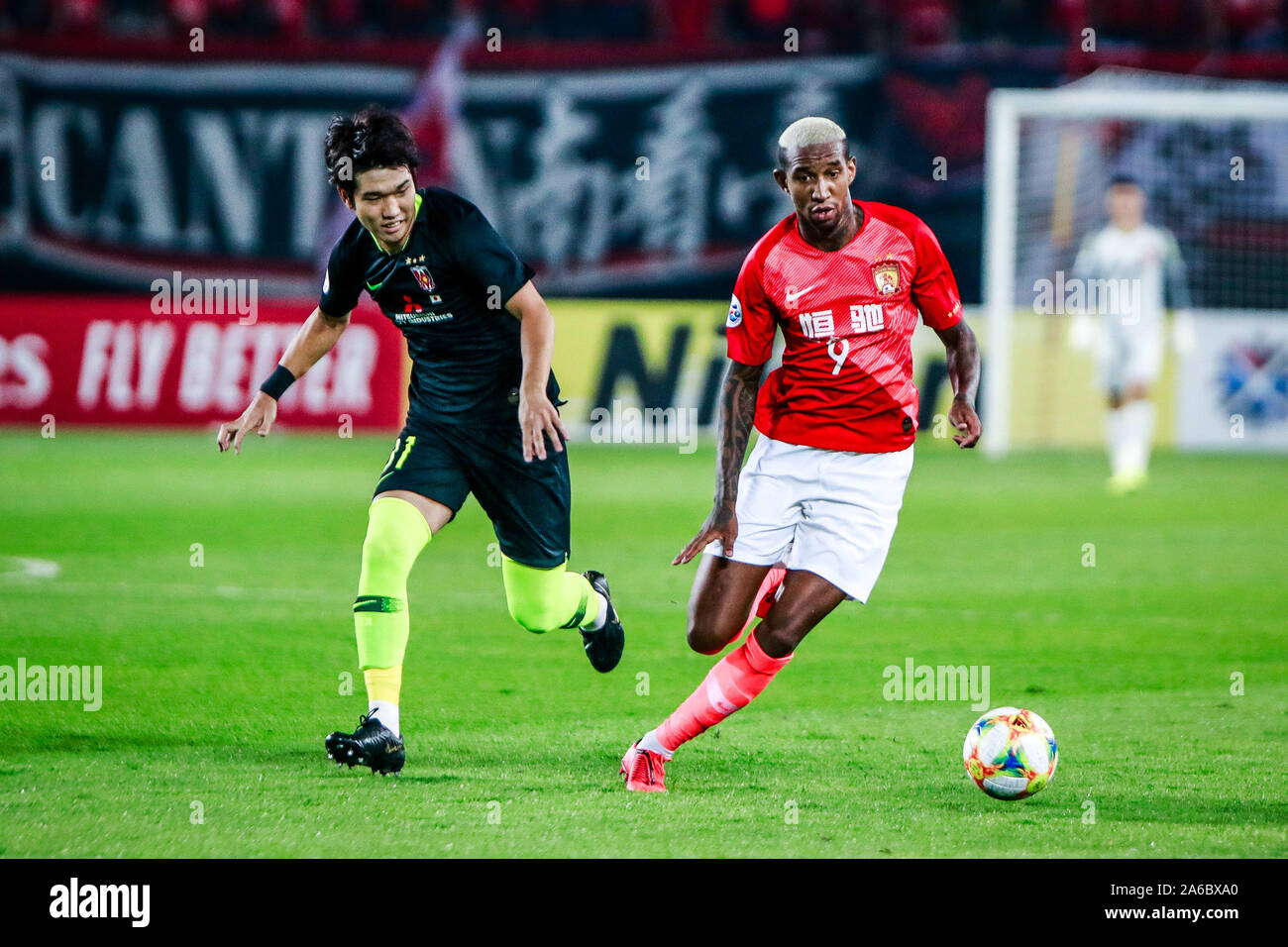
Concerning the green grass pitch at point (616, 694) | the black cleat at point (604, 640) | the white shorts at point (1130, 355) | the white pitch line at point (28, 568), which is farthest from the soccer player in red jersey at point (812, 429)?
the white shorts at point (1130, 355)

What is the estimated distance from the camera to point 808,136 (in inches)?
202

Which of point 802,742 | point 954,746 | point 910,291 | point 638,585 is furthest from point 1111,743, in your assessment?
point 638,585

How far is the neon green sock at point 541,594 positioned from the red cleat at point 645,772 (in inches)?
40.0

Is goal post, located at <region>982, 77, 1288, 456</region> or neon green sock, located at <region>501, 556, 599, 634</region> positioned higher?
goal post, located at <region>982, 77, 1288, 456</region>

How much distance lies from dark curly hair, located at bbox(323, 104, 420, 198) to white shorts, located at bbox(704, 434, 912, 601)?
1471 millimetres

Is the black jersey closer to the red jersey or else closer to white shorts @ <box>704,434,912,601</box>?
the red jersey

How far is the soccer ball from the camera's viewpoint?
5098 mm

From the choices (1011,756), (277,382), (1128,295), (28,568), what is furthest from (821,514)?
(1128,295)

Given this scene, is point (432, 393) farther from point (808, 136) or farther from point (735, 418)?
point (808, 136)

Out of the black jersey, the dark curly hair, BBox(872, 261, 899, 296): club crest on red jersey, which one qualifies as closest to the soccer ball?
BBox(872, 261, 899, 296): club crest on red jersey

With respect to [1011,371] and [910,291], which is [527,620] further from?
[1011,371]

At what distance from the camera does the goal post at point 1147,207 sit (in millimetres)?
19141

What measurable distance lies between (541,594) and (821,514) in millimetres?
1196

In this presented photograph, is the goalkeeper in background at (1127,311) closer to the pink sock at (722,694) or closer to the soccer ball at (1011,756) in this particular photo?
the soccer ball at (1011,756)
